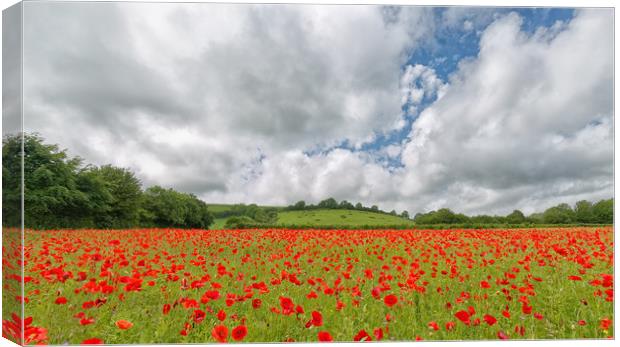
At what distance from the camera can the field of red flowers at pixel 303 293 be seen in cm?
A: 397

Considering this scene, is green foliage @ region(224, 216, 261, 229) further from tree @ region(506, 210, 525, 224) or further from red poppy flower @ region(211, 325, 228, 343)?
red poppy flower @ region(211, 325, 228, 343)

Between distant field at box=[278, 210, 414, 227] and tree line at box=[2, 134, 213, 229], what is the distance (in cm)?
183

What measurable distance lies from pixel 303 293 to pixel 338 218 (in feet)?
13.0

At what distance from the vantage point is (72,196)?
6.50 meters

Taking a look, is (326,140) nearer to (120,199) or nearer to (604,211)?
(604,211)

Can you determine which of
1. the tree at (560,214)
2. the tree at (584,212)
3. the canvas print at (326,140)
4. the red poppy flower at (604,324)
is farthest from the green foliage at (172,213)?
the red poppy flower at (604,324)

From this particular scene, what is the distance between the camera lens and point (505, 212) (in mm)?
5594

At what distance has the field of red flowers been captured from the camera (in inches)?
156

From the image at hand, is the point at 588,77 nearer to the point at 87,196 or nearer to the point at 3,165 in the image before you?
the point at 3,165

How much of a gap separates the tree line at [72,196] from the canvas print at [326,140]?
0.13ft

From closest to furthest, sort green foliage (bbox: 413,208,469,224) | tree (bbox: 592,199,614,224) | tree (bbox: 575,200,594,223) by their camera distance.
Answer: tree (bbox: 592,199,614,224), tree (bbox: 575,200,594,223), green foliage (bbox: 413,208,469,224)

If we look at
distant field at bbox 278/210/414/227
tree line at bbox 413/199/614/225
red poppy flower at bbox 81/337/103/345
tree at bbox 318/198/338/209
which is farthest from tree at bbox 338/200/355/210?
red poppy flower at bbox 81/337/103/345

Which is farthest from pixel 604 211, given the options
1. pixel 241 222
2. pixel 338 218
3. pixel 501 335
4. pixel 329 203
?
pixel 241 222

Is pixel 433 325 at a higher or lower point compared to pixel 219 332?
lower
